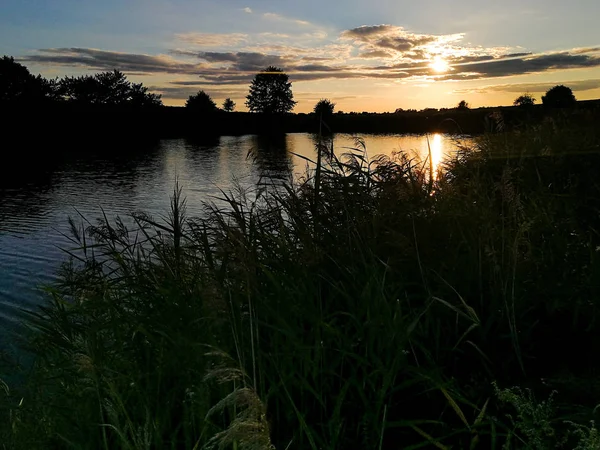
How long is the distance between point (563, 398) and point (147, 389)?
8.71ft

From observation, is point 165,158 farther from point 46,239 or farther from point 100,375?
point 100,375

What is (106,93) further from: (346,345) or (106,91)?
(346,345)

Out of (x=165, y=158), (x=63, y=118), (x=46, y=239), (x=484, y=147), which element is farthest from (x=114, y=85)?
(x=484, y=147)

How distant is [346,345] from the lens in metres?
3.50

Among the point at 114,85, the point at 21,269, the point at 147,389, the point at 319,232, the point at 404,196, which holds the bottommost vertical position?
the point at 21,269

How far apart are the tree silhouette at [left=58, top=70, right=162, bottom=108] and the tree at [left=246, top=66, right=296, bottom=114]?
21.2 m

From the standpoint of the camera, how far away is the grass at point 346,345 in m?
3.16

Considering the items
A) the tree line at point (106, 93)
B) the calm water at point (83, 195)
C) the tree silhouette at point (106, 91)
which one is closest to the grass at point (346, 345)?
the calm water at point (83, 195)

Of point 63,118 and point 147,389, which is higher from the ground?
point 63,118

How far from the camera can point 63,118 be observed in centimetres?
8262

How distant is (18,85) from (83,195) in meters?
69.1

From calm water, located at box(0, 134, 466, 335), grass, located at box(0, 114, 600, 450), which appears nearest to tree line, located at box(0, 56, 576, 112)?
calm water, located at box(0, 134, 466, 335)

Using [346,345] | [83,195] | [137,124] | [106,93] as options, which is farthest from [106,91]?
[346,345]

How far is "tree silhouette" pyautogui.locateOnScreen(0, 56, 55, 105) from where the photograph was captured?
80938 mm
